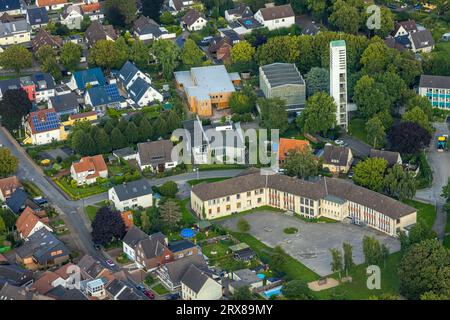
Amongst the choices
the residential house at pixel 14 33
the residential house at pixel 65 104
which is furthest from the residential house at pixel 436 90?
the residential house at pixel 14 33

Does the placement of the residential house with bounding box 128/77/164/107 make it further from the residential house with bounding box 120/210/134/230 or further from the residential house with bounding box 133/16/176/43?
the residential house with bounding box 120/210/134/230

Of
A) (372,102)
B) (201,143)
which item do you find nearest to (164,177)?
(201,143)

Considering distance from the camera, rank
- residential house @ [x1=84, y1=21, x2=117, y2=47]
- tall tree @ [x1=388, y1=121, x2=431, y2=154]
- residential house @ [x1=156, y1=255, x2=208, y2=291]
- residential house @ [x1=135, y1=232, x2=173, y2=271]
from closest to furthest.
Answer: residential house @ [x1=156, y1=255, x2=208, y2=291]
residential house @ [x1=135, y1=232, x2=173, y2=271]
tall tree @ [x1=388, y1=121, x2=431, y2=154]
residential house @ [x1=84, y1=21, x2=117, y2=47]

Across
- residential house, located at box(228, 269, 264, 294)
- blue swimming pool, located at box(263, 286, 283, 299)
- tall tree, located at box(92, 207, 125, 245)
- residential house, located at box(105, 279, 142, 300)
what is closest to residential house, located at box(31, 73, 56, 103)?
tall tree, located at box(92, 207, 125, 245)

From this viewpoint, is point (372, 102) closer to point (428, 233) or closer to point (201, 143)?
point (201, 143)

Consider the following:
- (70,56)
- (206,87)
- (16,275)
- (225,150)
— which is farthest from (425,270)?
(70,56)

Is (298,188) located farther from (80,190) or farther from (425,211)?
(80,190)

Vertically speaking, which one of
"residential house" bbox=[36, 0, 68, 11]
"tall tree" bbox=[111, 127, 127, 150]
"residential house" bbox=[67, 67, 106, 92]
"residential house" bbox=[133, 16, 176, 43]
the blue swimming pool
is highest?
"residential house" bbox=[36, 0, 68, 11]

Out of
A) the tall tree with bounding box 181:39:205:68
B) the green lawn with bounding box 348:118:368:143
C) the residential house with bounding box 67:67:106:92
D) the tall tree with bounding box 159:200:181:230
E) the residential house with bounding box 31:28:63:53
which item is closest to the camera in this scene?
the tall tree with bounding box 159:200:181:230
